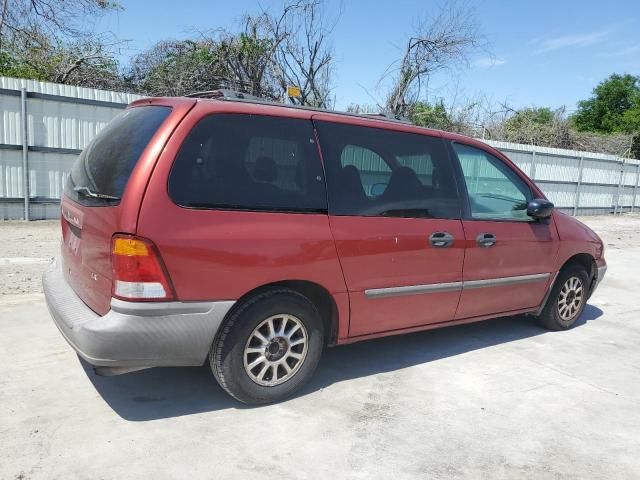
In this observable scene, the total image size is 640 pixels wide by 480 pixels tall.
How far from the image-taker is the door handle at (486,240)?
425 cm

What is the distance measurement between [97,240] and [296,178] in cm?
123

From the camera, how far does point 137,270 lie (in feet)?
9.22

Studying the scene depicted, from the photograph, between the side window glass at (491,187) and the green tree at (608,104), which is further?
the green tree at (608,104)

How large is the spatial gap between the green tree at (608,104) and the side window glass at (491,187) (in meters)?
Answer: 34.5

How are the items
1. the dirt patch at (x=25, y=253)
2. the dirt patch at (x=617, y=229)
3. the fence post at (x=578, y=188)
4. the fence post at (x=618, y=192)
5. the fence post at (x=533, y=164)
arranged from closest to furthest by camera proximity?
the dirt patch at (x=25, y=253) → the dirt patch at (x=617, y=229) → the fence post at (x=533, y=164) → the fence post at (x=578, y=188) → the fence post at (x=618, y=192)

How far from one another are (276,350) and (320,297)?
0.45m

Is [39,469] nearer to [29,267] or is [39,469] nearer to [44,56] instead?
[29,267]

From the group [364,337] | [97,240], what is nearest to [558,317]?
[364,337]

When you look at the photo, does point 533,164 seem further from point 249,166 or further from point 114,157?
point 114,157

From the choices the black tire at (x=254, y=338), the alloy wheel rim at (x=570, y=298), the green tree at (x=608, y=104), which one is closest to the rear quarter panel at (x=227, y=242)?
the black tire at (x=254, y=338)

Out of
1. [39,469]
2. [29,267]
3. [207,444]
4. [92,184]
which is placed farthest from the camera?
[29,267]

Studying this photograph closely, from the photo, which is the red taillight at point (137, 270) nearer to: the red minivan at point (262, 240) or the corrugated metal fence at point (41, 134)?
the red minivan at point (262, 240)

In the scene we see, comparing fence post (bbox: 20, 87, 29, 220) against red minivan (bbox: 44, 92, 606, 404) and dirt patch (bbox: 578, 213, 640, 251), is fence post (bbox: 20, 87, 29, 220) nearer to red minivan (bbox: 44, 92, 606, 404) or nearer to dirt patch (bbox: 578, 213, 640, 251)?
red minivan (bbox: 44, 92, 606, 404)

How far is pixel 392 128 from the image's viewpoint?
3.98 metres
